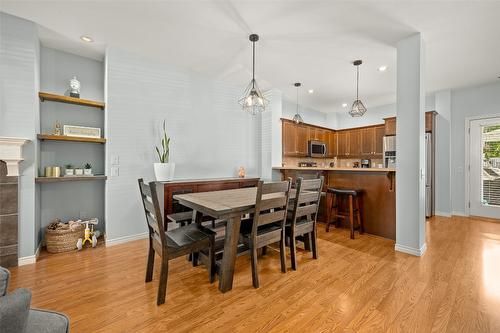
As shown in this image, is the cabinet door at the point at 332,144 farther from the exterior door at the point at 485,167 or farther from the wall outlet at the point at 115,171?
the wall outlet at the point at 115,171

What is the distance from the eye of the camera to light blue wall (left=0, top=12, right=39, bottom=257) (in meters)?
2.36

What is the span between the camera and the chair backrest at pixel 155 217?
1635 millimetres

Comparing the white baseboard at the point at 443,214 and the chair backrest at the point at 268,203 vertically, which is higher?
the chair backrest at the point at 268,203

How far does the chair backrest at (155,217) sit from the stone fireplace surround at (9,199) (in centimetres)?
160

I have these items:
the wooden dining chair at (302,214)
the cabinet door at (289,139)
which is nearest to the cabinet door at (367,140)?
the cabinet door at (289,139)

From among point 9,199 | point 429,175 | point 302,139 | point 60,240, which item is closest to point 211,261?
point 60,240

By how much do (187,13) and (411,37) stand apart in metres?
2.77

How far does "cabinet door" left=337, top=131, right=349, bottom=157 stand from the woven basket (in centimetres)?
653

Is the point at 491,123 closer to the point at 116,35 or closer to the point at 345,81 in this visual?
the point at 345,81

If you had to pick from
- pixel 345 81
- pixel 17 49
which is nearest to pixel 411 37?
pixel 345 81

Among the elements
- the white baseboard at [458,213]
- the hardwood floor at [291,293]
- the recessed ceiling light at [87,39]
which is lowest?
the hardwood floor at [291,293]

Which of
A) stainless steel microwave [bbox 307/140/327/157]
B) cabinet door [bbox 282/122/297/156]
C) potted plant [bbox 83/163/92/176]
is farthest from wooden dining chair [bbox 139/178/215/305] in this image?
stainless steel microwave [bbox 307/140/327/157]

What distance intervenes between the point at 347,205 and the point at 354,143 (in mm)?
3319

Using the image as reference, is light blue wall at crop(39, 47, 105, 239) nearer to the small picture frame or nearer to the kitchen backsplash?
the small picture frame
